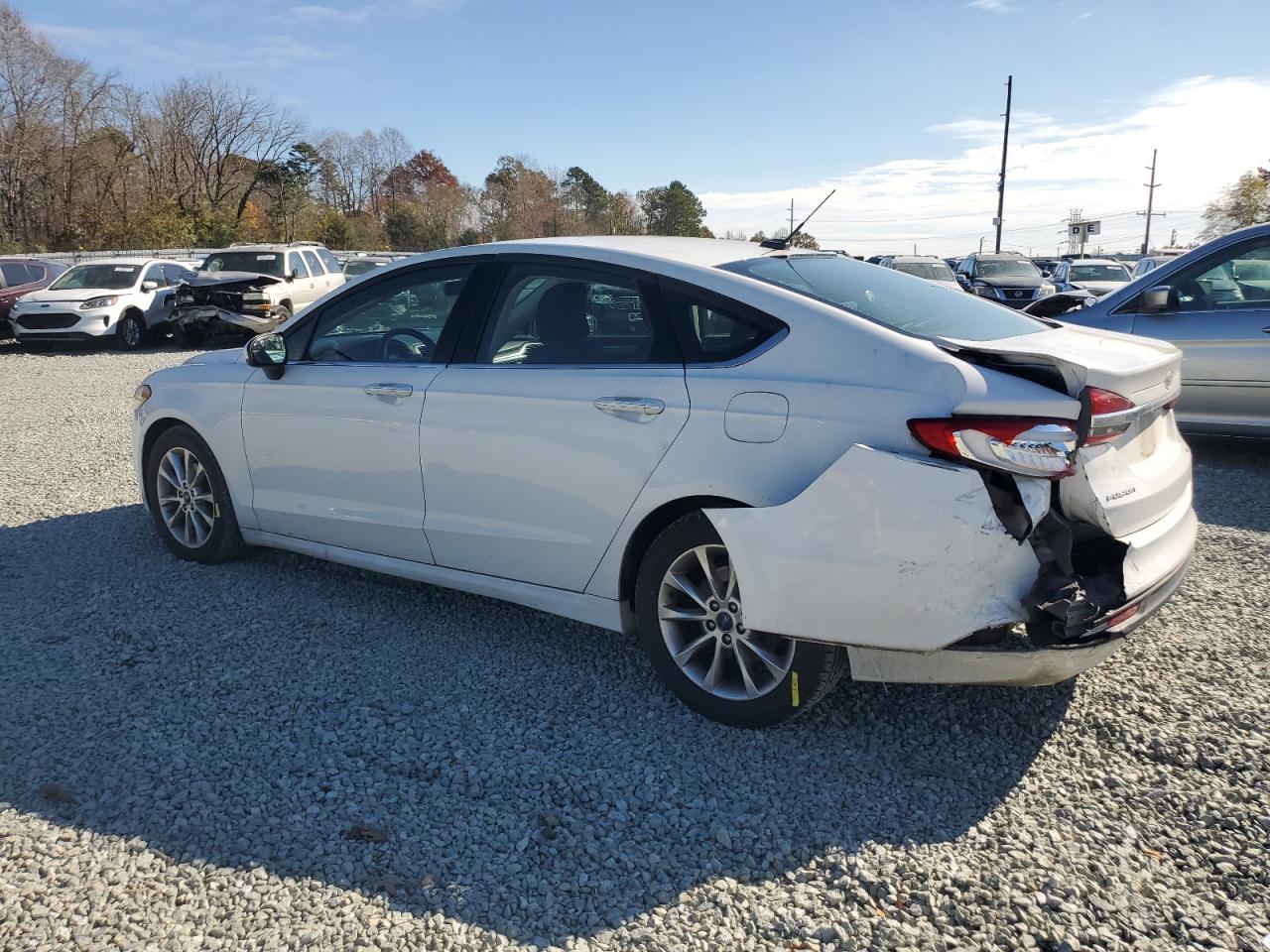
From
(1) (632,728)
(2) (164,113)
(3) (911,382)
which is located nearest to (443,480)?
(1) (632,728)

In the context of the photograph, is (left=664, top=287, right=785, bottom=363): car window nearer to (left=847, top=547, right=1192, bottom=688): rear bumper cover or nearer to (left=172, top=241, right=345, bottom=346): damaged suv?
(left=847, top=547, right=1192, bottom=688): rear bumper cover

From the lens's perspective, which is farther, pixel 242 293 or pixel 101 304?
pixel 101 304

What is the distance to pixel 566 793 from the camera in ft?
9.95

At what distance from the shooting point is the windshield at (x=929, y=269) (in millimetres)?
22734

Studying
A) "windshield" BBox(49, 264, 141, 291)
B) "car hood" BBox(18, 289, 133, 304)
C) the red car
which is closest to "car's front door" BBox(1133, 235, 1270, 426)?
"car hood" BBox(18, 289, 133, 304)

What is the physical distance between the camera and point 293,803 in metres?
2.96

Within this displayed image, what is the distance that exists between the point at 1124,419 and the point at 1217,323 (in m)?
4.82

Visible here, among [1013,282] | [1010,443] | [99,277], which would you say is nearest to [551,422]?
[1010,443]

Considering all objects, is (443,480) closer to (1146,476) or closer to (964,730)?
(964,730)

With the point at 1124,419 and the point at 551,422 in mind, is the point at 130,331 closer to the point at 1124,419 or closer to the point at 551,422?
the point at 551,422

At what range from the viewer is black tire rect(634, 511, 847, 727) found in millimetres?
3164

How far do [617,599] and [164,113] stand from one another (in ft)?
181

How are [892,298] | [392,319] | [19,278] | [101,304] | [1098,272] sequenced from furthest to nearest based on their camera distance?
[1098,272]
[19,278]
[101,304]
[392,319]
[892,298]

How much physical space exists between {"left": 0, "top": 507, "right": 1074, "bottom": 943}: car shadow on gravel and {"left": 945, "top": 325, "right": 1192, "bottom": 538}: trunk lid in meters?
0.84
